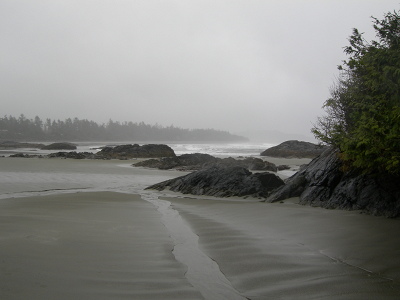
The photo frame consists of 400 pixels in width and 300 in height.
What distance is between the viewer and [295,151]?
39906mm

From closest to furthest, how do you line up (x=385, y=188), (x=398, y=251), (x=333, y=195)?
(x=398, y=251)
(x=385, y=188)
(x=333, y=195)

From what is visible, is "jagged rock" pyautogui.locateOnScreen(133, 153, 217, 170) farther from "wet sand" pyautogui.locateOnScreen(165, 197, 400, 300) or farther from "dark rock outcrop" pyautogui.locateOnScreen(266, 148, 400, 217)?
"wet sand" pyautogui.locateOnScreen(165, 197, 400, 300)

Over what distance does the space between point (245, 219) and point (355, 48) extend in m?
4.27

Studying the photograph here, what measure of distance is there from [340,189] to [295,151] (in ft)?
109

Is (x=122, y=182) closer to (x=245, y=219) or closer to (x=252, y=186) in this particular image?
(x=252, y=186)

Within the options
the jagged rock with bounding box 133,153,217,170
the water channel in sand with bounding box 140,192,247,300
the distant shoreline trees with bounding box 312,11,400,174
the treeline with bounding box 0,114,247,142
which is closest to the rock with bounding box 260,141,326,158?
the jagged rock with bounding box 133,153,217,170

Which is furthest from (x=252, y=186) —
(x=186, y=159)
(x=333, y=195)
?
(x=186, y=159)

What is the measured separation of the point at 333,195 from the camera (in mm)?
7848

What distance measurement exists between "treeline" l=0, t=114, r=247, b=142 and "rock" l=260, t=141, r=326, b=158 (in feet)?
295

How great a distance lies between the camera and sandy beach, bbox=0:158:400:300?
340 cm

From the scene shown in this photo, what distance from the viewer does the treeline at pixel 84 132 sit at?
114875 millimetres

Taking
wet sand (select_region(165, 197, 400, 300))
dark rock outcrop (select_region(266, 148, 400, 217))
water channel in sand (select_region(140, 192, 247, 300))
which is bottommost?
water channel in sand (select_region(140, 192, 247, 300))

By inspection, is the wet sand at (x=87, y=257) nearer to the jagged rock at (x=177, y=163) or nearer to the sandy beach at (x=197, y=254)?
the sandy beach at (x=197, y=254)

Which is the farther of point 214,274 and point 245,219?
point 245,219
